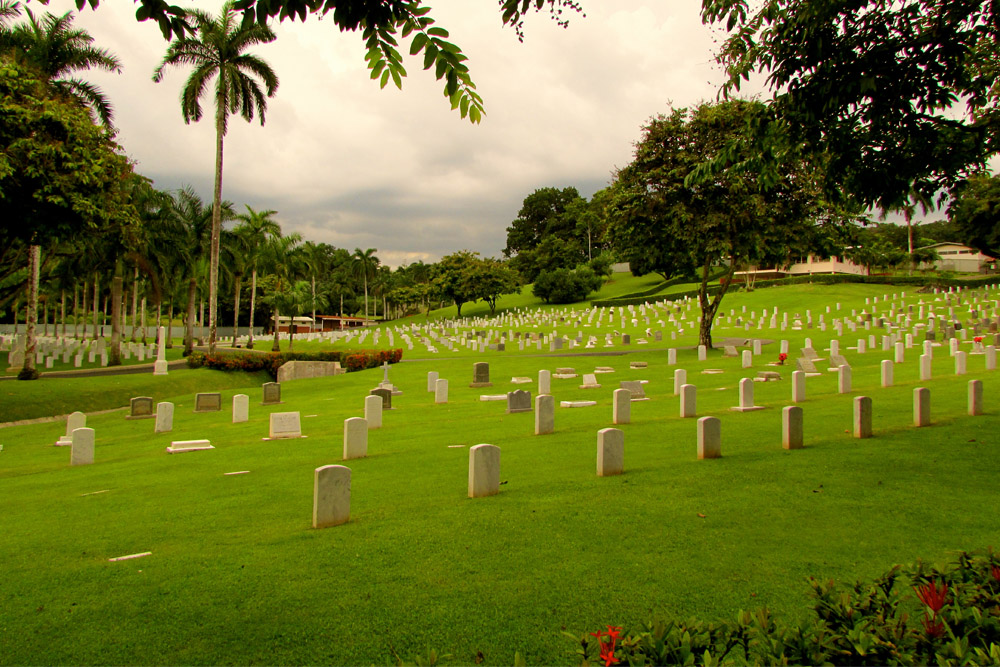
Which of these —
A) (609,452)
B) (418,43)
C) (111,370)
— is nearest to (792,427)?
(609,452)

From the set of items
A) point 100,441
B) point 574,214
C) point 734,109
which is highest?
point 574,214

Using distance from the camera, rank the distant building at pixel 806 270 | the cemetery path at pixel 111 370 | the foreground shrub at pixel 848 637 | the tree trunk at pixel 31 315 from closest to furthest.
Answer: the foreground shrub at pixel 848 637 → the tree trunk at pixel 31 315 → the cemetery path at pixel 111 370 → the distant building at pixel 806 270

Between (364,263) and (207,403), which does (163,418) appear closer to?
(207,403)

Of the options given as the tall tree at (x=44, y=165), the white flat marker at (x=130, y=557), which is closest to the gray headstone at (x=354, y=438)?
the white flat marker at (x=130, y=557)

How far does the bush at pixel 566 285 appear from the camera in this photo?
93438 millimetres

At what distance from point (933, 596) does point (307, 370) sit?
31.4 meters

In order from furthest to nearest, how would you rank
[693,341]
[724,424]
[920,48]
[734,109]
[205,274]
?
[205,274], [693,341], [734,109], [724,424], [920,48]

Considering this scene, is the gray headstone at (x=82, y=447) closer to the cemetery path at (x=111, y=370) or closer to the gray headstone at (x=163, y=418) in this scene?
the gray headstone at (x=163, y=418)

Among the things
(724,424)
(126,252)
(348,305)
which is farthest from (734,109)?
(348,305)

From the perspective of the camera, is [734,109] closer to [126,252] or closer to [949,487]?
[949,487]

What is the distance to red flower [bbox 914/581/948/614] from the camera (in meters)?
3.50

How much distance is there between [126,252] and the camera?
1372 inches

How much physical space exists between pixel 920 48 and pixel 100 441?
18.6 meters

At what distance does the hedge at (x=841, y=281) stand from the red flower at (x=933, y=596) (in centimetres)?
6495
